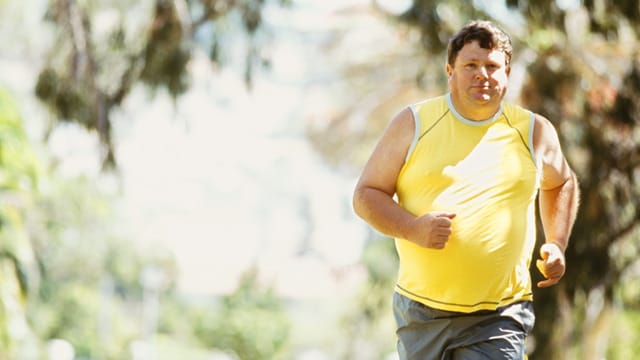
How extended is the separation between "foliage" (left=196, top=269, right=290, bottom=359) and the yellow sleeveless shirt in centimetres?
2917

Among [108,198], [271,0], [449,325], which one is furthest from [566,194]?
[108,198]

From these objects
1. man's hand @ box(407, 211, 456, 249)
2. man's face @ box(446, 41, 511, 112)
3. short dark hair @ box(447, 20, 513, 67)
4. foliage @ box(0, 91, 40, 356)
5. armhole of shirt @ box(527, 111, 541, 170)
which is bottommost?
foliage @ box(0, 91, 40, 356)

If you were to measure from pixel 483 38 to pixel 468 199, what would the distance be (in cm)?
40

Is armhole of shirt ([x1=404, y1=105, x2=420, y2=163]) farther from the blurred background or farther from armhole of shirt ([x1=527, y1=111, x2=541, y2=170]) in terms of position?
the blurred background

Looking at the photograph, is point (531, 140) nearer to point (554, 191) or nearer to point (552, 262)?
point (554, 191)

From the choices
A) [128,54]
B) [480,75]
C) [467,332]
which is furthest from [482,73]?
[128,54]

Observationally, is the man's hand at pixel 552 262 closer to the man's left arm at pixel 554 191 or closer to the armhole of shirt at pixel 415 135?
the man's left arm at pixel 554 191

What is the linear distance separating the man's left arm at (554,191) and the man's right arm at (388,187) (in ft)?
1.11

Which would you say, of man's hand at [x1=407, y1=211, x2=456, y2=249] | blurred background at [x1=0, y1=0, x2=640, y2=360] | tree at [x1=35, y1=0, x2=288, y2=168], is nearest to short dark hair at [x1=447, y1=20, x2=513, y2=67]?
man's hand at [x1=407, y1=211, x2=456, y2=249]

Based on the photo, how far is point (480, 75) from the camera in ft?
10.5

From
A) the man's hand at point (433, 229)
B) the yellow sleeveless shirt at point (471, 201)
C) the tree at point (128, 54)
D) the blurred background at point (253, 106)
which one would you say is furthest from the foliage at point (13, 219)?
the man's hand at point (433, 229)

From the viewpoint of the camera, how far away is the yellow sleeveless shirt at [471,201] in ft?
10.5

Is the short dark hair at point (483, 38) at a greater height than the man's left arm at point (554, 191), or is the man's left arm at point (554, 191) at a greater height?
the short dark hair at point (483, 38)

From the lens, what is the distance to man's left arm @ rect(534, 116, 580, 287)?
3.31m
